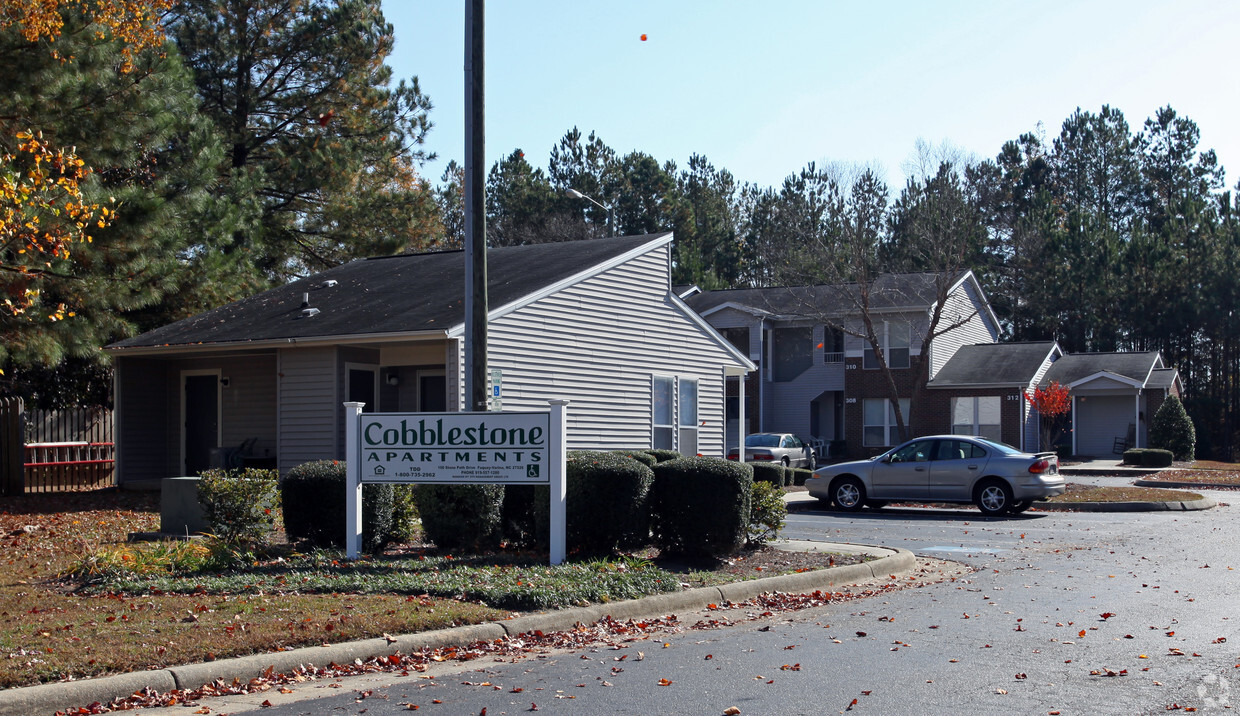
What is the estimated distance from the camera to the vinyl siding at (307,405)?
1991 cm

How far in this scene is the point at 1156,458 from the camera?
37375mm

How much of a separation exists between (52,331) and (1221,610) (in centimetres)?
1847

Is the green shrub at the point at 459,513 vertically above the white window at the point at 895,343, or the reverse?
the white window at the point at 895,343

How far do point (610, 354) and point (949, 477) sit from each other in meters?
6.91

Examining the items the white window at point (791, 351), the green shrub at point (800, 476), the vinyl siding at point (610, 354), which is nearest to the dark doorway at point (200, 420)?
the vinyl siding at point (610, 354)

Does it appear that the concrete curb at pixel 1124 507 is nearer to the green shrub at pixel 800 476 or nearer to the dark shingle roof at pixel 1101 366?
the green shrub at pixel 800 476

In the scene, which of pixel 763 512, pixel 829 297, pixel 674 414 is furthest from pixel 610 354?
pixel 829 297

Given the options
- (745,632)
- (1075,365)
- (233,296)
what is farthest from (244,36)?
(1075,365)

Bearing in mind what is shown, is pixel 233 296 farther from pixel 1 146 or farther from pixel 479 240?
pixel 479 240

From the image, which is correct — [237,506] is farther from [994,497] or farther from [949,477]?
[994,497]

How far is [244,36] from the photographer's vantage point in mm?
32125

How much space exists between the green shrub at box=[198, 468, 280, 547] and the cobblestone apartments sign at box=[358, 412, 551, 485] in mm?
1503

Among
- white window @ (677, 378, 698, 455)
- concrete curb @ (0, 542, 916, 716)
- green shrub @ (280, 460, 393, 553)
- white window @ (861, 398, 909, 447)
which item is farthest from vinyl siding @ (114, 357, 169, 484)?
white window @ (861, 398, 909, 447)

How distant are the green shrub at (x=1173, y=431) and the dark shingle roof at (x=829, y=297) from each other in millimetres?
9505
